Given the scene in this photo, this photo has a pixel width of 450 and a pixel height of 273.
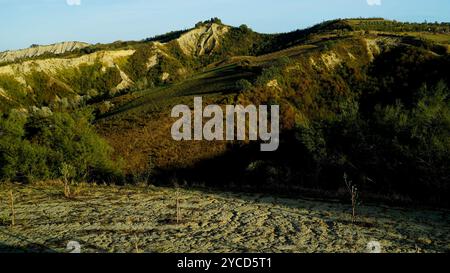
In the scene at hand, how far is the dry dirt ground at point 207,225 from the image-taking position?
11125mm

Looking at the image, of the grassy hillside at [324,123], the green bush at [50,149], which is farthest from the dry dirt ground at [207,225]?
the green bush at [50,149]

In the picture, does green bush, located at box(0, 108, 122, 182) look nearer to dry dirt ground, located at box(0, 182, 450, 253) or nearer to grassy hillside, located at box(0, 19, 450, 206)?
grassy hillside, located at box(0, 19, 450, 206)

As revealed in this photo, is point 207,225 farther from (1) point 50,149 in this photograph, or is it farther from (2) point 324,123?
(2) point 324,123

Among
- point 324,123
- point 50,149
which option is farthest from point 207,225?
point 324,123

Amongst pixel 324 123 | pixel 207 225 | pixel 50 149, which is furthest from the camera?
pixel 324 123

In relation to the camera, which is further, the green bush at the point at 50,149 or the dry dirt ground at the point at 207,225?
the green bush at the point at 50,149

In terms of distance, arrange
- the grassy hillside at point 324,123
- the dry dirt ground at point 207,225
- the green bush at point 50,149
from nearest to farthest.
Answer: the dry dirt ground at point 207,225 < the green bush at point 50,149 < the grassy hillside at point 324,123

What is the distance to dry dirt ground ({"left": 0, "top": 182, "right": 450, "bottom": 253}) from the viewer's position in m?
11.1

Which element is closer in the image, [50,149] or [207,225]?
[207,225]

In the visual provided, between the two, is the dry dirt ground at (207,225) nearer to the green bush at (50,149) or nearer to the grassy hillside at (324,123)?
the grassy hillside at (324,123)

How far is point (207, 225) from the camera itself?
13.0 m

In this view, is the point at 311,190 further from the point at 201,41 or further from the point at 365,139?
the point at 201,41

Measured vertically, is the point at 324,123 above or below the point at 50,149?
above

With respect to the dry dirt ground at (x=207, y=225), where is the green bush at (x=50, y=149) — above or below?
above
